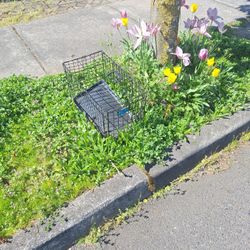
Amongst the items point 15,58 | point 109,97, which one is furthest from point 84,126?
point 15,58

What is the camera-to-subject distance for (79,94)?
12.6ft

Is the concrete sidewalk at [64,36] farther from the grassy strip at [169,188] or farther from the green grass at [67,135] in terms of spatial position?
the grassy strip at [169,188]

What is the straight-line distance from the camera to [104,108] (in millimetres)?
3666

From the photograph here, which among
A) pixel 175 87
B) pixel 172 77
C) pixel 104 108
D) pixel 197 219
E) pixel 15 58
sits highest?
pixel 172 77

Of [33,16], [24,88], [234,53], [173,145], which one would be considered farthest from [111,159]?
[33,16]

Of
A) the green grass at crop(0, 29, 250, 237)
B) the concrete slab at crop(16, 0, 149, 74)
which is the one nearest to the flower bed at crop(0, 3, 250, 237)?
the green grass at crop(0, 29, 250, 237)

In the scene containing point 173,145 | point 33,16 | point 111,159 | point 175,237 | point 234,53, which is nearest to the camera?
point 175,237

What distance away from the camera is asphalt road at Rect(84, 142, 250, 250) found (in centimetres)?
292

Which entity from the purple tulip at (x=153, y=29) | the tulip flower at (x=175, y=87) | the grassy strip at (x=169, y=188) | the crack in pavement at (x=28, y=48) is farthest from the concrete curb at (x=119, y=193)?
the crack in pavement at (x=28, y=48)

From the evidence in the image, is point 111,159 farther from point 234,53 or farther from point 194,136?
point 234,53

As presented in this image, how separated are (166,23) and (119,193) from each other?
6.37ft

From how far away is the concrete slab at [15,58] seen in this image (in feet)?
15.5

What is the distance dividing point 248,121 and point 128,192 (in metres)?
1.65

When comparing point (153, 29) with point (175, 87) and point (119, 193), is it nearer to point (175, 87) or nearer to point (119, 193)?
point (175, 87)
